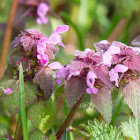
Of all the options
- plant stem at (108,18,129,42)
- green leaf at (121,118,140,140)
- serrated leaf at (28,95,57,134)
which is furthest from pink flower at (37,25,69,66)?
plant stem at (108,18,129,42)

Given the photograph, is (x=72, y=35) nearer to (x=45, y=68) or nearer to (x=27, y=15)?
(x=27, y=15)

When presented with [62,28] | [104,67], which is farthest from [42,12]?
[104,67]

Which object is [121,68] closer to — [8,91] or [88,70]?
[88,70]

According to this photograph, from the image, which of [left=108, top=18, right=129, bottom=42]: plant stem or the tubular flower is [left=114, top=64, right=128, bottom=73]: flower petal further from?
[left=108, top=18, right=129, bottom=42]: plant stem

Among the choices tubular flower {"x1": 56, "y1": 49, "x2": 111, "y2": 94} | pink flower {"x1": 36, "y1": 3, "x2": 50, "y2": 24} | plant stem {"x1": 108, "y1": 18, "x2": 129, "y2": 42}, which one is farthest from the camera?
plant stem {"x1": 108, "y1": 18, "x2": 129, "y2": 42}

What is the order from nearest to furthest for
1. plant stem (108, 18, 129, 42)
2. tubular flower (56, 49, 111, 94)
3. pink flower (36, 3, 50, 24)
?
tubular flower (56, 49, 111, 94)
pink flower (36, 3, 50, 24)
plant stem (108, 18, 129, 42)

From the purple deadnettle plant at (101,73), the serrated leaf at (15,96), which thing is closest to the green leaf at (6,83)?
the serrated leaf at (15,96)

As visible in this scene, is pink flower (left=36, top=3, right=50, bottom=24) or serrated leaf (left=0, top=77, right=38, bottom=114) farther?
pink flower (left=36, top=3, right=50, bottom=24)
